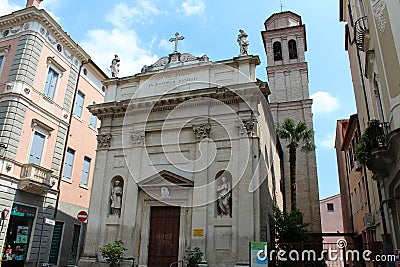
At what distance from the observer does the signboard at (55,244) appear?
18.0 meters

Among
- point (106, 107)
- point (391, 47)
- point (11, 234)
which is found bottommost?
point (11, 234)

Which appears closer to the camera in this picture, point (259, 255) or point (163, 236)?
point (259, 255)

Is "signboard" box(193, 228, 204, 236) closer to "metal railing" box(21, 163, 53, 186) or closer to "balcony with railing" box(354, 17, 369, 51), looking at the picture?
"metal railing" box(21, 163, 53, 186)

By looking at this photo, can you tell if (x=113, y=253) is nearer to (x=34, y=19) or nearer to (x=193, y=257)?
(x=193, y=257)

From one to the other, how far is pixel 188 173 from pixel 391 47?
8.79m

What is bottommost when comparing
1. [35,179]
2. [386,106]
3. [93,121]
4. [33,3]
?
[35,179]

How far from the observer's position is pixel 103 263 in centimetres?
1377

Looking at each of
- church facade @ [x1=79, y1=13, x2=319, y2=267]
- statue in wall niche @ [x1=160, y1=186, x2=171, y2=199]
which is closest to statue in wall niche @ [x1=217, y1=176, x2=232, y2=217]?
church facade @ [x1=79, y1=13, x2=319, y2=267]

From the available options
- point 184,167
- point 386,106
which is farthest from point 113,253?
point 386,106

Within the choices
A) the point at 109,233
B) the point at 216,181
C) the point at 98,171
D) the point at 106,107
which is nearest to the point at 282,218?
the point at 216,181

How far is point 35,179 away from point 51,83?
5795 millimetres

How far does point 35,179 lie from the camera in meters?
16.3

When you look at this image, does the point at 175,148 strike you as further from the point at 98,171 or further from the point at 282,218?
the point at 282,218

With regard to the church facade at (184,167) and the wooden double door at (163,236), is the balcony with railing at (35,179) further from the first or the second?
the wooden double door at (163,236)
